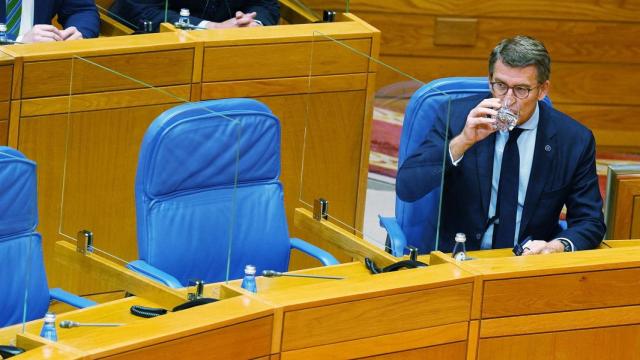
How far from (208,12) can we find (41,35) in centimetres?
60

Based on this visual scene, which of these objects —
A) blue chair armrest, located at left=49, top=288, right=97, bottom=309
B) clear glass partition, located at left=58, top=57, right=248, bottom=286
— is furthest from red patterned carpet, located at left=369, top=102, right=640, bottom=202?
blue chair armrest, located at left=49, top=288, right=97, bottom=309

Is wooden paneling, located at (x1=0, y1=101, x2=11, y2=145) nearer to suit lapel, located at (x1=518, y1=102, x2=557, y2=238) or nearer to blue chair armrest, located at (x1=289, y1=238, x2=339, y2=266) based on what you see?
blue chair armrest, located at (x1=289, y1=238, x2=339, y2=266)

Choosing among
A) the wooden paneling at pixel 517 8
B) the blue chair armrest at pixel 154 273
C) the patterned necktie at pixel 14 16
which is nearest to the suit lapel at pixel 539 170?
the blue chair armrest at pixel 154 273

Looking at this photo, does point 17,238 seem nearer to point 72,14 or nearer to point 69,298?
point 69,298

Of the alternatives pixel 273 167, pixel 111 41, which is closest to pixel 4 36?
pixel 111 41

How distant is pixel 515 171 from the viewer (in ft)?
10.3

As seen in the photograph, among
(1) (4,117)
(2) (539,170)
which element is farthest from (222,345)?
(1) (4,117)

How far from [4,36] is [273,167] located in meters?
0.78

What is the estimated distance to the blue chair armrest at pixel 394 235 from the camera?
3086 mm

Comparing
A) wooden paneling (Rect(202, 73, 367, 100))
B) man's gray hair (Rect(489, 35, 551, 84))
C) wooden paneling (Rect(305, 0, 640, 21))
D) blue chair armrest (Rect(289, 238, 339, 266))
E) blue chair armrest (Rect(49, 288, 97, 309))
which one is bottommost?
blue chair armrest (Rect(49, 288, 97, 309))

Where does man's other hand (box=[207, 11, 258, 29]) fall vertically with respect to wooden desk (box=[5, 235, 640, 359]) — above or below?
above

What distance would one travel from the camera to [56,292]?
274cm

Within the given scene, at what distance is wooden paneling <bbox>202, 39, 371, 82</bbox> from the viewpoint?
3602 mm

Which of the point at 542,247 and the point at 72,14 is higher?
the point at 72,14
